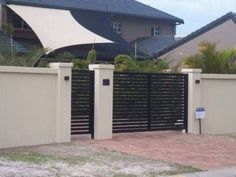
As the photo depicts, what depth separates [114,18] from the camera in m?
46.6

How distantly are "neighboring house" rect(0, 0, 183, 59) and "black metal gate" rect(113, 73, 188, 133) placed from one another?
14130 mm

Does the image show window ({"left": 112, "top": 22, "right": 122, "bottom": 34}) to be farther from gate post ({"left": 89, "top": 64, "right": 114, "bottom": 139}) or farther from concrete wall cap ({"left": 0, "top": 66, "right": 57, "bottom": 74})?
concrete wall cap ({"left": 0, "top": 66, "right": 57, "bottom": 74})

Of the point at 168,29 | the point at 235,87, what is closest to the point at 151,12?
the point at 168,29

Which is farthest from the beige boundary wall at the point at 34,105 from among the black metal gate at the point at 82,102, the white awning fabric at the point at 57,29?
the white awning fabric at the point at 57,29

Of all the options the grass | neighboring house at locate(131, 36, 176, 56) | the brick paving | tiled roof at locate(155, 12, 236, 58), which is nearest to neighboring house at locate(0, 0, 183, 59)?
neighboring house at locate(131, 36, 176, 56)

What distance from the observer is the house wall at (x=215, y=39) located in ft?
124

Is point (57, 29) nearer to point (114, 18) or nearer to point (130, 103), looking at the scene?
point (114, 18)

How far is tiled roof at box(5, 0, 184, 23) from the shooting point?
39.0 metres

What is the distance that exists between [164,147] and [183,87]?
362 centimetres

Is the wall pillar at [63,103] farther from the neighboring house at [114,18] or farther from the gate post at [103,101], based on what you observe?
the neighboring house at [114,18]

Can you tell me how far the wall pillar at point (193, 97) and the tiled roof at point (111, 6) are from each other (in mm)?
20209

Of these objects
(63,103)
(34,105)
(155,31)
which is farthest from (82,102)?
(155,31)

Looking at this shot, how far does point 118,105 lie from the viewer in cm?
1764

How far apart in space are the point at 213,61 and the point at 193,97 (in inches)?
174
